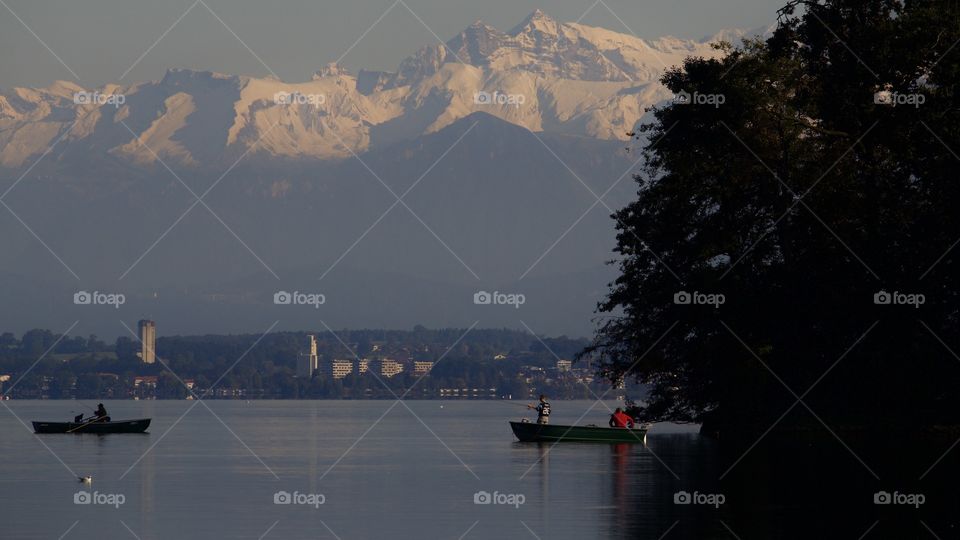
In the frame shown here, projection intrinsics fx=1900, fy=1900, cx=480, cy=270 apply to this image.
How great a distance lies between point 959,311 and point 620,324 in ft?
126

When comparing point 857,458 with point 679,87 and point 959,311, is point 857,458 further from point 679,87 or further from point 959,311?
point 679,87

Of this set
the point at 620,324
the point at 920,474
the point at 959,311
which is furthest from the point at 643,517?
the point at 620,324

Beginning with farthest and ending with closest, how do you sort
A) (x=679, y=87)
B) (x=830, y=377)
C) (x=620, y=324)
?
(x=620, y=324)
(x=679, y=87)
(x=830, y=377)

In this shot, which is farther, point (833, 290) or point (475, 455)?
point (475, 455)

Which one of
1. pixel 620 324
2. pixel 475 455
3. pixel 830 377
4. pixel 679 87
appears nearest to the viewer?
pixel 830 377

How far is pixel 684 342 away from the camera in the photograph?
3546 inches

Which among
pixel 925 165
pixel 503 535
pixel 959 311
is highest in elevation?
pixel 925 165
